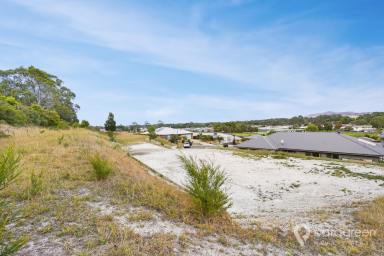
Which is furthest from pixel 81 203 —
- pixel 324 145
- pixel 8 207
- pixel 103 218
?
pixel 324 145

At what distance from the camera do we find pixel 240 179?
34.8 feet

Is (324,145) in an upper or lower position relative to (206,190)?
lower

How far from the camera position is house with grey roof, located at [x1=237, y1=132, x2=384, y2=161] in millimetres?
21078

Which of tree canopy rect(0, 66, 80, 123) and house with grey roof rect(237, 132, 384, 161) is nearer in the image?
house with grey roof rect(237, 132, 384, 161)

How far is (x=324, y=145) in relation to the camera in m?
24.2

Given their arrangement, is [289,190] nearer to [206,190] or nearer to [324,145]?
[206,190]

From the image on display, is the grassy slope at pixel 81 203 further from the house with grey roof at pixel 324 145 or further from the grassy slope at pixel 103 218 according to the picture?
the house with grey roof at pixel 324 145

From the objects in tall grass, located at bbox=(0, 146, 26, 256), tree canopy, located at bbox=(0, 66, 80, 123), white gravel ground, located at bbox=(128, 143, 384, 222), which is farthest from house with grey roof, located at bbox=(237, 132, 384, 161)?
tree canopy, located at bbox=(0, 66, 80, 123)

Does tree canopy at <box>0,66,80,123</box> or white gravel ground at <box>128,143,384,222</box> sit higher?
tree canopy at <box>0,66,80,123</box>

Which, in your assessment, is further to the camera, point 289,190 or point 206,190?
point 289,190

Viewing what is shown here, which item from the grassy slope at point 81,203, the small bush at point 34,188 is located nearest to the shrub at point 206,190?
the grassy slope at point 81,203

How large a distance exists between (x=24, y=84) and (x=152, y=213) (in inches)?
1610

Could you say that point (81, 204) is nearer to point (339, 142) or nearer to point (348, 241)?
A: point (348, 241)

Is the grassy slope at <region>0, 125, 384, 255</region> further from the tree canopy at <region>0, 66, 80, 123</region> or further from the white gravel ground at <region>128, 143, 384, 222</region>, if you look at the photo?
the tree canopy at <region>0, 66, 80, 123</region>
